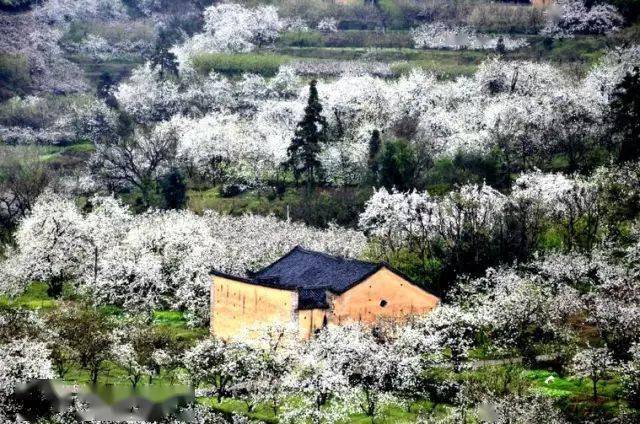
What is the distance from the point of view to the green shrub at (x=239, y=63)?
159875 millimetres

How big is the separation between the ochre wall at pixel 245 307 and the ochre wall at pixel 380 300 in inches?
114

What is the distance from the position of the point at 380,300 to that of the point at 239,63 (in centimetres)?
10234

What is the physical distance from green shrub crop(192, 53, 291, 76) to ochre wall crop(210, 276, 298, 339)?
9249 centimetres

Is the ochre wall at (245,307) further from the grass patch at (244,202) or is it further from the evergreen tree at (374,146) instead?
the evergreen tree at (374,146)

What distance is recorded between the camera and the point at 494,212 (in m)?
82.5

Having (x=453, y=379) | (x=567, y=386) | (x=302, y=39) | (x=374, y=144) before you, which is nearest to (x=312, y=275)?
(x=453, y=379)

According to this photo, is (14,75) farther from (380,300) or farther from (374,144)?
(380,300)

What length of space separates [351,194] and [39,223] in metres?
31.7

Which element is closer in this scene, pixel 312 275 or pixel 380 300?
pixel 380 300

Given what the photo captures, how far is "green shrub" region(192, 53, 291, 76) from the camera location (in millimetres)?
159875

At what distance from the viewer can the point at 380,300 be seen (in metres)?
64.8

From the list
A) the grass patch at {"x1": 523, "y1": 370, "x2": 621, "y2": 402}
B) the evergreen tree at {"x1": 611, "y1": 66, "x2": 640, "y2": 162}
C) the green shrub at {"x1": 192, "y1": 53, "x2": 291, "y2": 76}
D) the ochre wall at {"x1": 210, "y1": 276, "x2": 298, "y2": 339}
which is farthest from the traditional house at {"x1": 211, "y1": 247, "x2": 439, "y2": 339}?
the green shrub at {"x1": 192, "y1": 53, "x2": 291, "y2": 76}

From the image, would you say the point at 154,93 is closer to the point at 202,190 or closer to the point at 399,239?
the point at 202,190

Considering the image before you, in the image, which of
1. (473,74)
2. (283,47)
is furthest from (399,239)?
(283,47)
